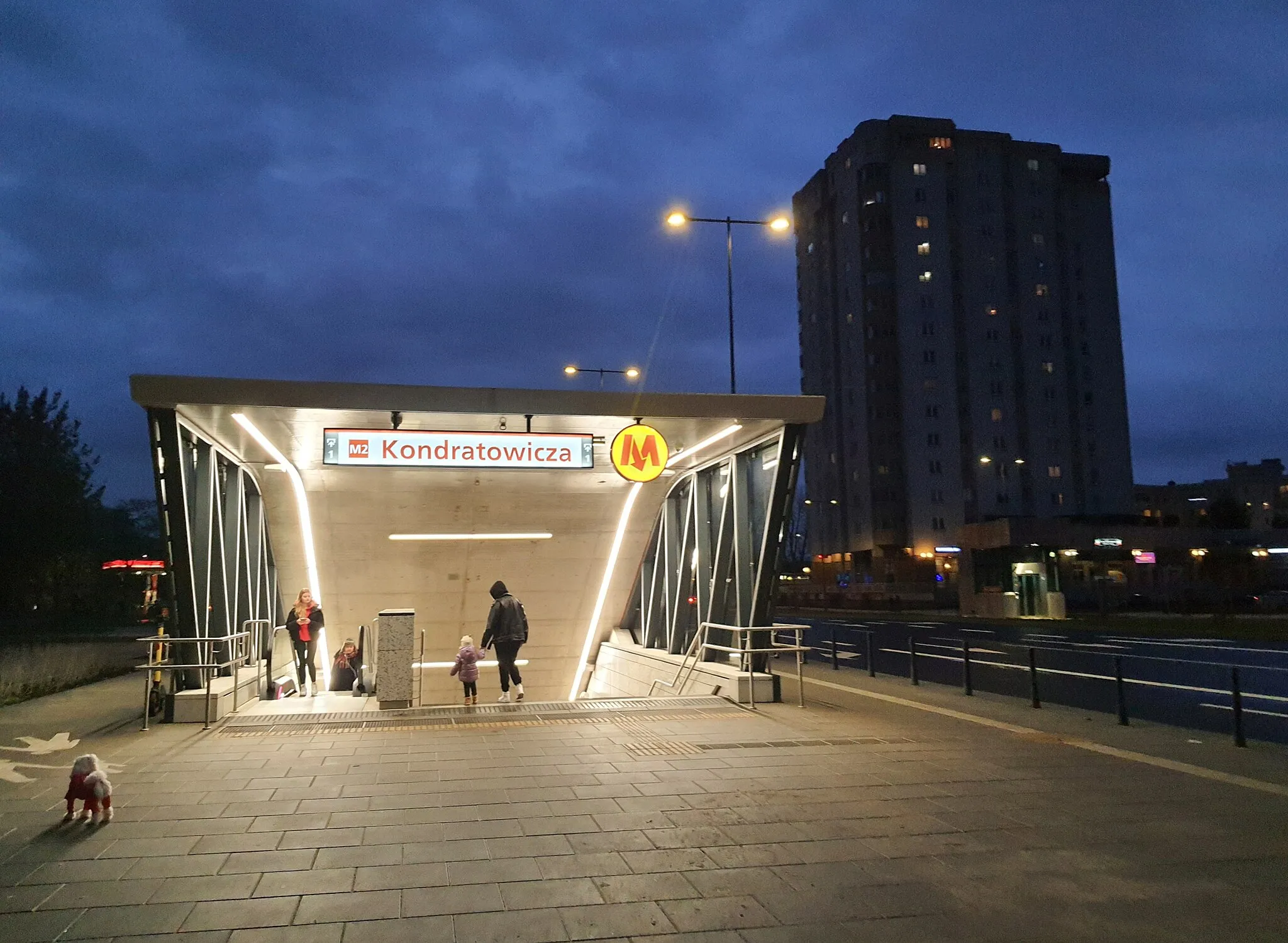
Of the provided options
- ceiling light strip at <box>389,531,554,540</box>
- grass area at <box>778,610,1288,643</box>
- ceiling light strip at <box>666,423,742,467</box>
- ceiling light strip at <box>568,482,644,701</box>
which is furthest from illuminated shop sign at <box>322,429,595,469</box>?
grass area at <box>778,610,1288,643</box>

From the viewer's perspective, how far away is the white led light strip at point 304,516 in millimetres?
12195

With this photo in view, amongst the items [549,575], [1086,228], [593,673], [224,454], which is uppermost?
[1086,228]

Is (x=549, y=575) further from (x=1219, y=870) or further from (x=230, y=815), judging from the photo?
(x=1219, y=870)

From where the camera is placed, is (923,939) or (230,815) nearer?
(923,939)

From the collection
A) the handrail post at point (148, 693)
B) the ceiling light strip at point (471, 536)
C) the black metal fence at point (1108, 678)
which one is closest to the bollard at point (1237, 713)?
the black metal fence at point (1108, 678)

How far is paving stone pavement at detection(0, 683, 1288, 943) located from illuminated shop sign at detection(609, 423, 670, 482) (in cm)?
418

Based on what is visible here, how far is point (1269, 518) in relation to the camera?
109 metres

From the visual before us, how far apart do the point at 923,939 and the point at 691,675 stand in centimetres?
993

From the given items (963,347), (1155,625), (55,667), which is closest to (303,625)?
(55,667)

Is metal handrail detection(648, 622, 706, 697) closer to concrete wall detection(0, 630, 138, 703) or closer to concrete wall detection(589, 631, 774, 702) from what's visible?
concrete wall detection(589, 631, 774, 702)

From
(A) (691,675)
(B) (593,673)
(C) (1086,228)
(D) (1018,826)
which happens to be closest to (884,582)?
(C) (1086,228)

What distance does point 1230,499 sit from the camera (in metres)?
70.0

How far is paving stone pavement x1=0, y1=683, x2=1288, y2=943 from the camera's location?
4.50 metres

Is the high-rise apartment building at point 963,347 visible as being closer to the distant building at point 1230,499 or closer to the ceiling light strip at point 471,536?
the distant building at point 1230,499
